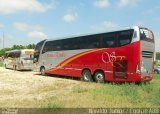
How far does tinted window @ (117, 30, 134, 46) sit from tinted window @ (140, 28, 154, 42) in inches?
24.9

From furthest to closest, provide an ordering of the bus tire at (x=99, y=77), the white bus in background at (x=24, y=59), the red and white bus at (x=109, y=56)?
the white bus in background at (x=24, y=59)
the bus tire at (x=99, y=77)
the red and white bus at (x=109, y=56)

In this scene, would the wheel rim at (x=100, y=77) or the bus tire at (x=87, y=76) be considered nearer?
the wheel rim at (x=100, y=77)

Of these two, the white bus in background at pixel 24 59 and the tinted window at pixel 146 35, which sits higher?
the tinted window at pixel 146 35

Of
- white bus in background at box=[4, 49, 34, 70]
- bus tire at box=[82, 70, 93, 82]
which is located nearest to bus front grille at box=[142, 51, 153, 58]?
bus tire at box=[82, 70, 93, 82]

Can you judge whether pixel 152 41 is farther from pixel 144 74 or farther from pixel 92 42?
pixel 92 42

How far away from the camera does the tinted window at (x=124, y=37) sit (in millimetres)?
15686

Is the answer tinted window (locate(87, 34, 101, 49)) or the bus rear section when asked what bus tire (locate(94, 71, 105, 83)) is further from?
the bus rear section

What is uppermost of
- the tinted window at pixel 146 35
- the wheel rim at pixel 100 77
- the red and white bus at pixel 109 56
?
the tinted window at pixel 146 35

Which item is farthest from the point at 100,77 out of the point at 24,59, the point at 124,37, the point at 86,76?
the point at 24,59

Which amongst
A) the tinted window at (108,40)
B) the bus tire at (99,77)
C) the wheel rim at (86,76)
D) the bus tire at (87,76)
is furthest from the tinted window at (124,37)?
the wheel rim at (86,76)

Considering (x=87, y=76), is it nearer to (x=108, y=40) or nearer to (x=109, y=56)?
(x=109, y=56)

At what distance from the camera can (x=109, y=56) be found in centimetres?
1686

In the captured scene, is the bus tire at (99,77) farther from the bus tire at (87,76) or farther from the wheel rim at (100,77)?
the bus tire at (87,76)

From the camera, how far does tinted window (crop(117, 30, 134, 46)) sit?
51.5 feet
